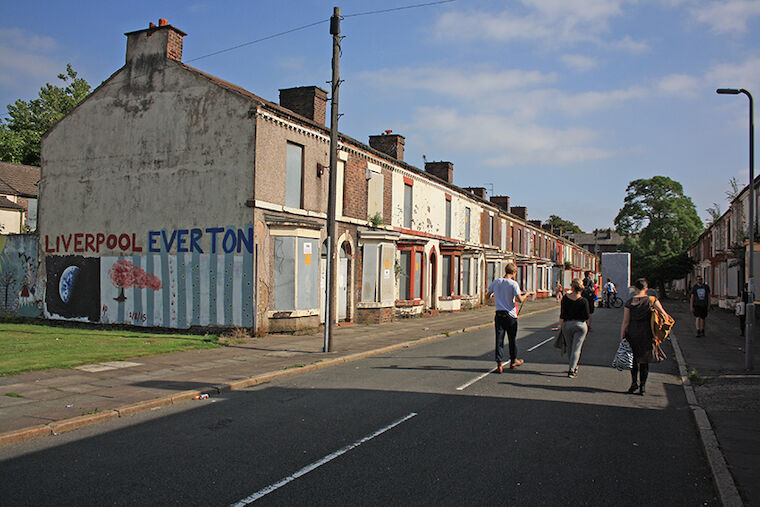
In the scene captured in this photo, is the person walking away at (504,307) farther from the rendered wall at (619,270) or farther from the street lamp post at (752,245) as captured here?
the rendered wall at (619,270)

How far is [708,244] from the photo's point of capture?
48.9 m

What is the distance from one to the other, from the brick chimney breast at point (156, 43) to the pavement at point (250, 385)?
30.3 feet

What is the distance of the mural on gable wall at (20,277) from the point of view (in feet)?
69.9

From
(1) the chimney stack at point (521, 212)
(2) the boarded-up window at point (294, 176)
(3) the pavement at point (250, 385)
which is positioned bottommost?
(3) the pavement at point (250, 385)

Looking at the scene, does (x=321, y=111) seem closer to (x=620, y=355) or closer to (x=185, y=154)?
(x=185, y=154)

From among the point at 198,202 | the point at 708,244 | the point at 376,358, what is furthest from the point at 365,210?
the point at 708,244

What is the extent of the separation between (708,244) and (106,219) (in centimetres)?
4727

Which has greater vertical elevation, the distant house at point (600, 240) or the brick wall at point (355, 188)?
the distant house at point (600, 240)

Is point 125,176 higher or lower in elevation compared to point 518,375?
higher

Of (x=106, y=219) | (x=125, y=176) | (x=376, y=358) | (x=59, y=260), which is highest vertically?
(x=125, y=176)

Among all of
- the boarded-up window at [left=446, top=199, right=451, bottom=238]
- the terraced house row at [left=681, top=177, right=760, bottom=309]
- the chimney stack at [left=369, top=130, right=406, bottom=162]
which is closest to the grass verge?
the chimney stack at [left=369, top=130, right=406, bottom=162]

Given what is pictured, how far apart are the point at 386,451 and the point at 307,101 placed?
53.6 feet

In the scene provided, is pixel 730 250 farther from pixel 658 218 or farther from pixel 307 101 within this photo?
pixel 658 218

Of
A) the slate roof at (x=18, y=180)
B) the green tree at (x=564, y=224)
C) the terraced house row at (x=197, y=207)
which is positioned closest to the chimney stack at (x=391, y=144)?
the terraced house row at (x=197, y=207)
